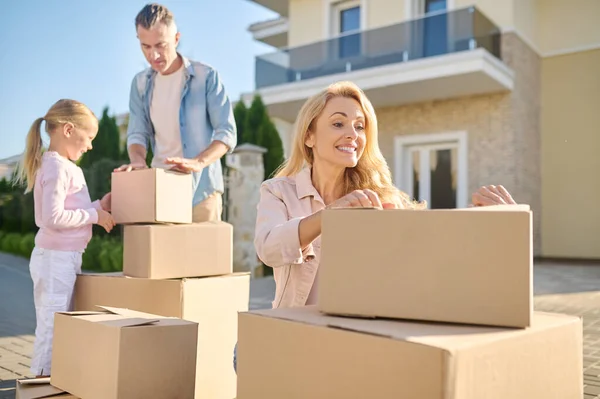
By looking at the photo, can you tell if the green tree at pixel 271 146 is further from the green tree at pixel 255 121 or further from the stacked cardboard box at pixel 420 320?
the stacked cardboard box at pixel 420 320

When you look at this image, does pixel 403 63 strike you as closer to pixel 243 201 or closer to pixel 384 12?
pixel 384 12

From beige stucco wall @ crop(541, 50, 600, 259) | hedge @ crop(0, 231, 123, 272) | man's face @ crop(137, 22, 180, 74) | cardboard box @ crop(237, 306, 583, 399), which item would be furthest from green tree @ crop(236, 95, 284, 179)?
cardboard box @ crop(237, 306, 583, 399)

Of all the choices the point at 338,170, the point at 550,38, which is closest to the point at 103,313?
the point at 338,170

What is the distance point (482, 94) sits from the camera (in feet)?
35.7

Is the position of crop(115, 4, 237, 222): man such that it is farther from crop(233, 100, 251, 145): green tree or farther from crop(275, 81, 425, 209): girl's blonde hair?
crop(233, 100, 251, 145): green tree

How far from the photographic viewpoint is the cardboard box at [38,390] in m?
1.70

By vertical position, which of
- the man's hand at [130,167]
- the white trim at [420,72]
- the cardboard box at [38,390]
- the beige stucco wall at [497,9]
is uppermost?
the beige stucco wall at [497,9]

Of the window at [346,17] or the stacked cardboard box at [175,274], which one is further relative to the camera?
the window at [346,17]

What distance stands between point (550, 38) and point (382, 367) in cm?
1263

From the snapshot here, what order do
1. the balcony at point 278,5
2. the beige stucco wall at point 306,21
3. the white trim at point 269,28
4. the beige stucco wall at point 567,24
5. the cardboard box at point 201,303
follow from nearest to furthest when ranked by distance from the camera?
the cardboard box at point 201,303 → the beige stucco wall at point 567,24 → the beige stucco wall at point 306,21 → the balcony at point 278,5 → the white trim at point 269,28

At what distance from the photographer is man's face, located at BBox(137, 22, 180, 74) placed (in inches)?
97.3

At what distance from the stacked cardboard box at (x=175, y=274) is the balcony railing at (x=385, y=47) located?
27.8 feet

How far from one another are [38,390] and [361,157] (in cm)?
127

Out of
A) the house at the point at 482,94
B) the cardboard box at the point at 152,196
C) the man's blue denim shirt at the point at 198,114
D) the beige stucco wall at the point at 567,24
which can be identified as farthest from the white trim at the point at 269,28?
the cardboard box at the point at 152,196
